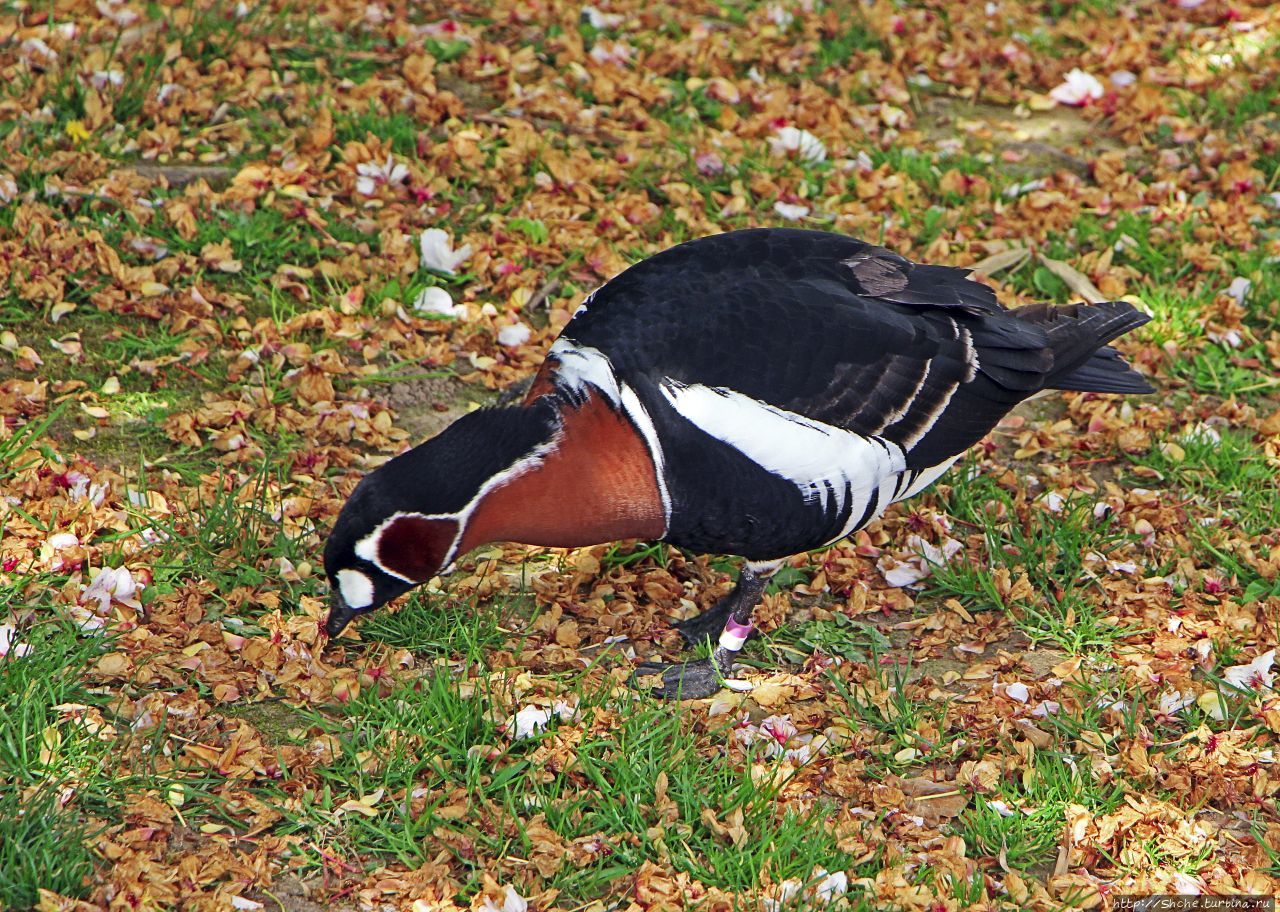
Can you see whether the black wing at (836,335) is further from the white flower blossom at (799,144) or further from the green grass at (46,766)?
the white flower blossom at (799,144)

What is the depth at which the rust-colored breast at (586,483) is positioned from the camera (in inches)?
154

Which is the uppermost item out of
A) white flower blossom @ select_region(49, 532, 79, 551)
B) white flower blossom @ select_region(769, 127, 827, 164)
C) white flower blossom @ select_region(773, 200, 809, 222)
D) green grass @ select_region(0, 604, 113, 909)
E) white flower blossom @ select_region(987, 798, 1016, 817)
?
white flower blossom @ select_region(769, 127, 827, 164)

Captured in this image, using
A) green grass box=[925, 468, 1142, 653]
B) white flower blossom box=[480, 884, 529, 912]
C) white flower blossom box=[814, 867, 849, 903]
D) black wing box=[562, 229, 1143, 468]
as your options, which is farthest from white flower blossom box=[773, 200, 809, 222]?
white flower blossom box=[480, 884, 529, 912]

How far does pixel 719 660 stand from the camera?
4383 mm

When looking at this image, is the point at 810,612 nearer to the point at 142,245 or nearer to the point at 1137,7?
the point at 142,245

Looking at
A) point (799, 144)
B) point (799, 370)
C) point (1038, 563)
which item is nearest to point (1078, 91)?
point (799, 144)

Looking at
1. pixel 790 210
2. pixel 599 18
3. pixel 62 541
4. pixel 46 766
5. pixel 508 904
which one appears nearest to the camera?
pixel 508 904

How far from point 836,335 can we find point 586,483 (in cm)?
85

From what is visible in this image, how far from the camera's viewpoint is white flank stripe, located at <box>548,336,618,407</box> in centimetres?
395

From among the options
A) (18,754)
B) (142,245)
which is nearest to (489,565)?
(18,754)

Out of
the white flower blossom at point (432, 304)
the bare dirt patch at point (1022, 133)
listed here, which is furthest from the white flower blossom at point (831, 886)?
the bare dirt patch at point (1022, 133)

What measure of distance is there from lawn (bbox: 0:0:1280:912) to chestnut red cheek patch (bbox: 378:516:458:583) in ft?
1.01

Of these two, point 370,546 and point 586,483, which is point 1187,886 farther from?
point 370,546

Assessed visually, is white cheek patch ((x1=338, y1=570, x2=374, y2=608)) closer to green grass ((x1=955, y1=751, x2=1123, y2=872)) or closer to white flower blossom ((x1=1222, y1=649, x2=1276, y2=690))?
green grass ((x1=955, y1=751, x2=1123, y2=872))
